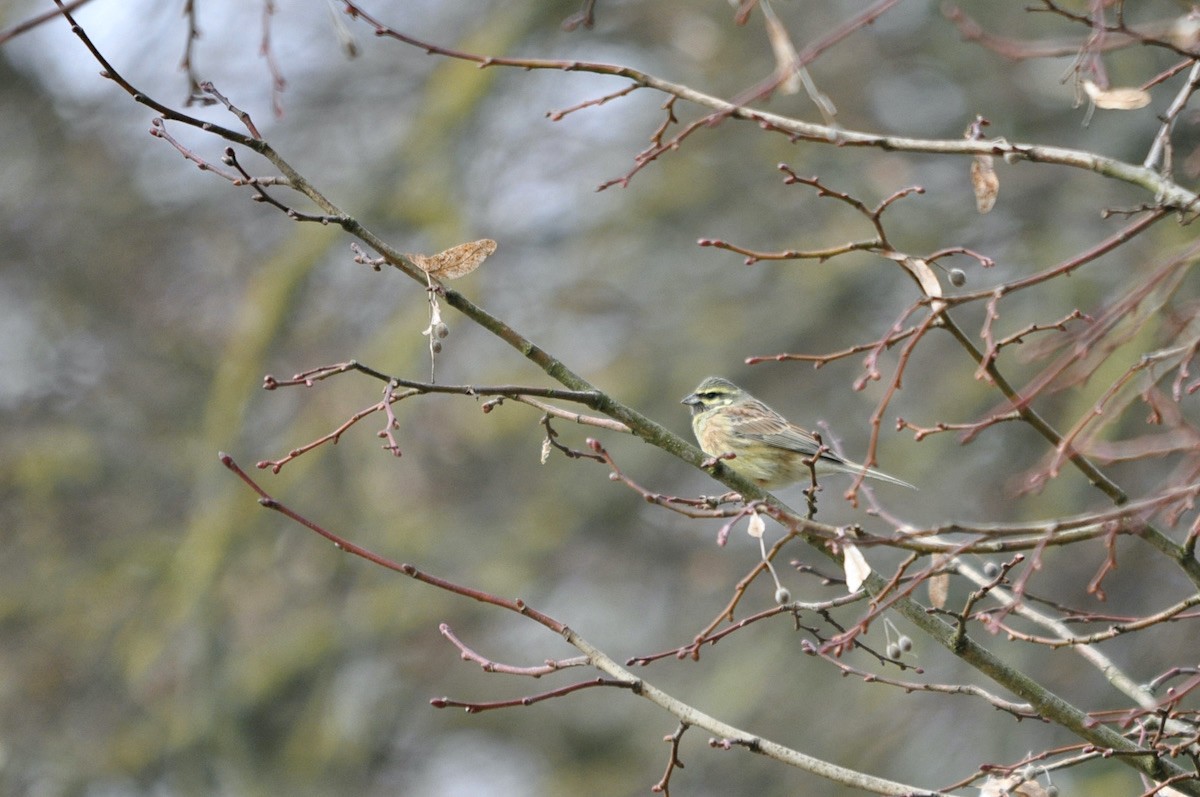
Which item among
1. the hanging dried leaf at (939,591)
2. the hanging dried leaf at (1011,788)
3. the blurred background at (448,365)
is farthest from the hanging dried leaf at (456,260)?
the blurred background at (448,365)

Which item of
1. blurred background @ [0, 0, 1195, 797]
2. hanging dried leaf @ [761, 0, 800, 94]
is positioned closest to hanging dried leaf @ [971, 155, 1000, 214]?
hanging dried leaf @ [761, 0, 800, 94]

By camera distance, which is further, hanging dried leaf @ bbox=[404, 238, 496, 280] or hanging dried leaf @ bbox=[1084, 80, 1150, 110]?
hanging dried leaf @ bbox=[1084, 80, 1150, 110]

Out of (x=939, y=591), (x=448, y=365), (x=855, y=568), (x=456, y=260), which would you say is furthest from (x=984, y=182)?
(x=448, y=365)

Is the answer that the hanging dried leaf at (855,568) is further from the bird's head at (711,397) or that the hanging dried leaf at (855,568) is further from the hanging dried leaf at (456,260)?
the bird's head at (711,397)

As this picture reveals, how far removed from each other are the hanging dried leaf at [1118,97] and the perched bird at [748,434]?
3.40 m

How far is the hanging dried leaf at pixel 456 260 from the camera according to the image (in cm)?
327

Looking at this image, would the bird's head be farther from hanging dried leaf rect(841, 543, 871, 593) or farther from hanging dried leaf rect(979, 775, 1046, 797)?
hanging dried leaf rect(979, 775, 1046, 797)

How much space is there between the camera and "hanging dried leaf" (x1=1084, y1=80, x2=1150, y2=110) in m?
3.43

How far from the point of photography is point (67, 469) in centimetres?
1014

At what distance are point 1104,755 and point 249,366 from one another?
274 inches

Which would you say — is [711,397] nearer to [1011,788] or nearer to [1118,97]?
[1118,97]

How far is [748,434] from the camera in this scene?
679 centimetres

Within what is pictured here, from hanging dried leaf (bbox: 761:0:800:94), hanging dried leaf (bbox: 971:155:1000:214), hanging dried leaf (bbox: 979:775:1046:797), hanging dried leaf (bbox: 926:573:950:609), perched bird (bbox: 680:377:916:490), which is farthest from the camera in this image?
perched bird (bbox: 680:377:916:490)

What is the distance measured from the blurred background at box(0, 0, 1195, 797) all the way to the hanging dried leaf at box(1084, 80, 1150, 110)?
552 cm
